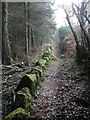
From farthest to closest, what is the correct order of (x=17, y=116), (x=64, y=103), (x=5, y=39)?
(x=5, y=39)
(x=64, y=103)
(x=17, y=116)

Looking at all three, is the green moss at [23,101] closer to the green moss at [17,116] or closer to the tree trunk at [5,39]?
the green moss at [17,116]

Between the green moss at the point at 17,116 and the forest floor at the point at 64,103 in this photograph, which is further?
the forest floor at the point at 64,103

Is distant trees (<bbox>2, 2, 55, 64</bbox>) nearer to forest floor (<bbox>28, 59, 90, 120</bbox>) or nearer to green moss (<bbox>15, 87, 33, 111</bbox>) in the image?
forest floor (<bbox>28, 59, 90, 120</bbox>)

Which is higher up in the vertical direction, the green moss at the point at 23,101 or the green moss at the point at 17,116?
the green moss at the point at 23,101

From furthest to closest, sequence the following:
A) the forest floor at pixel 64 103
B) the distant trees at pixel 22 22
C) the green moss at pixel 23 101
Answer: the distant trees at pixel 22 22, the green moss at pixel 23 101, the forest floor at pixel 64 103

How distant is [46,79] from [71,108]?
3.77 metres

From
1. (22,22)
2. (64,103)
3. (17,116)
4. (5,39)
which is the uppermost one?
(22,22)

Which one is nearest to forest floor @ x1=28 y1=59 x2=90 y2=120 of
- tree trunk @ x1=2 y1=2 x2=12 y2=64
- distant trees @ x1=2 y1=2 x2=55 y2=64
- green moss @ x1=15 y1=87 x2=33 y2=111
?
green moss @ x1=15 y1=87 x2=33 y2=111

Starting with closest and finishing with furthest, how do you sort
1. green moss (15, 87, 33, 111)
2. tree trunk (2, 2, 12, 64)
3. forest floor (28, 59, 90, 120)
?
forest floor (28, 59, 90, 120) → green moss (15, 87, 33, 111) → tree trunk (2, 2, 12, 64)

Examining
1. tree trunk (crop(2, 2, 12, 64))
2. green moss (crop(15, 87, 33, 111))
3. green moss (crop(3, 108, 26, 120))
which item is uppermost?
tree trunk (crop(2, 2, 12, 64))

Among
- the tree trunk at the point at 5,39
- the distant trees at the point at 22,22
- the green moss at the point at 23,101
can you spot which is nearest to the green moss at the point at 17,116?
the green moss at the point at 23,101

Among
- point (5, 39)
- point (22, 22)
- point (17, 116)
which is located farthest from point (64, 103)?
point (22, 22)

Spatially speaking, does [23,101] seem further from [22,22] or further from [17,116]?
[22,22]

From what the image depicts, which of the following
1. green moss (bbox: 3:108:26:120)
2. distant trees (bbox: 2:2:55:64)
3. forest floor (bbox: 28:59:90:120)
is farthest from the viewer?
distant trees (bbox: 2:2:55:64)
